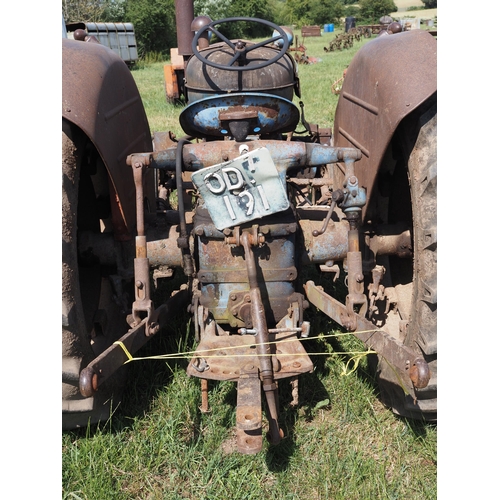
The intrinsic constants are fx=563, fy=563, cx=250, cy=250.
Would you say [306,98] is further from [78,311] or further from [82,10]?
Answer: [82,10]

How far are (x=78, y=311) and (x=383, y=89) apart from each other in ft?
4.86

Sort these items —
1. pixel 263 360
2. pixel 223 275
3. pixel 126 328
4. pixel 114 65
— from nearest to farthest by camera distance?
pixel 263 360 < pixel 223 275 < pixel 114 65 < pixel 126 328

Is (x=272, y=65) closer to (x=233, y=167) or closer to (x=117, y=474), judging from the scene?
(x=233, y=167)

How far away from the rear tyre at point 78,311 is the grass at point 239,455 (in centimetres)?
14

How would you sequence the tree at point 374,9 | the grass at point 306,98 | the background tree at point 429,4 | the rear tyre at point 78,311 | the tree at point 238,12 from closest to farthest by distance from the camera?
the rear tyre at point 78,311 < the grass at point 306,98 < the tree at point 238,12 < the tree at point 374,9 < the background tree at point 429,4

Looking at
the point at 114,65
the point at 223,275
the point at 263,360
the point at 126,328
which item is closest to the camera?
the point at 263,360

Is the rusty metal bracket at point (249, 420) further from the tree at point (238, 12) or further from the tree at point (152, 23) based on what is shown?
the tree at point (152, 23)

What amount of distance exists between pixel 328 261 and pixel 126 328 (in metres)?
1.00

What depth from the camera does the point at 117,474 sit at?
2.20 meters

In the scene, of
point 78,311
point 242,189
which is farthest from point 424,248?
point 78,311

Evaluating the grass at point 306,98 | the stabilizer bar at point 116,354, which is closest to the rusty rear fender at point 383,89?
the stabilizer bar at point 116,354

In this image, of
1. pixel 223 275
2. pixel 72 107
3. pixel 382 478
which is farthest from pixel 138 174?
pixel 382 478

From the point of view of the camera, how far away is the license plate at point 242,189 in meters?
2.06

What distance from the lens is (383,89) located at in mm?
2289
